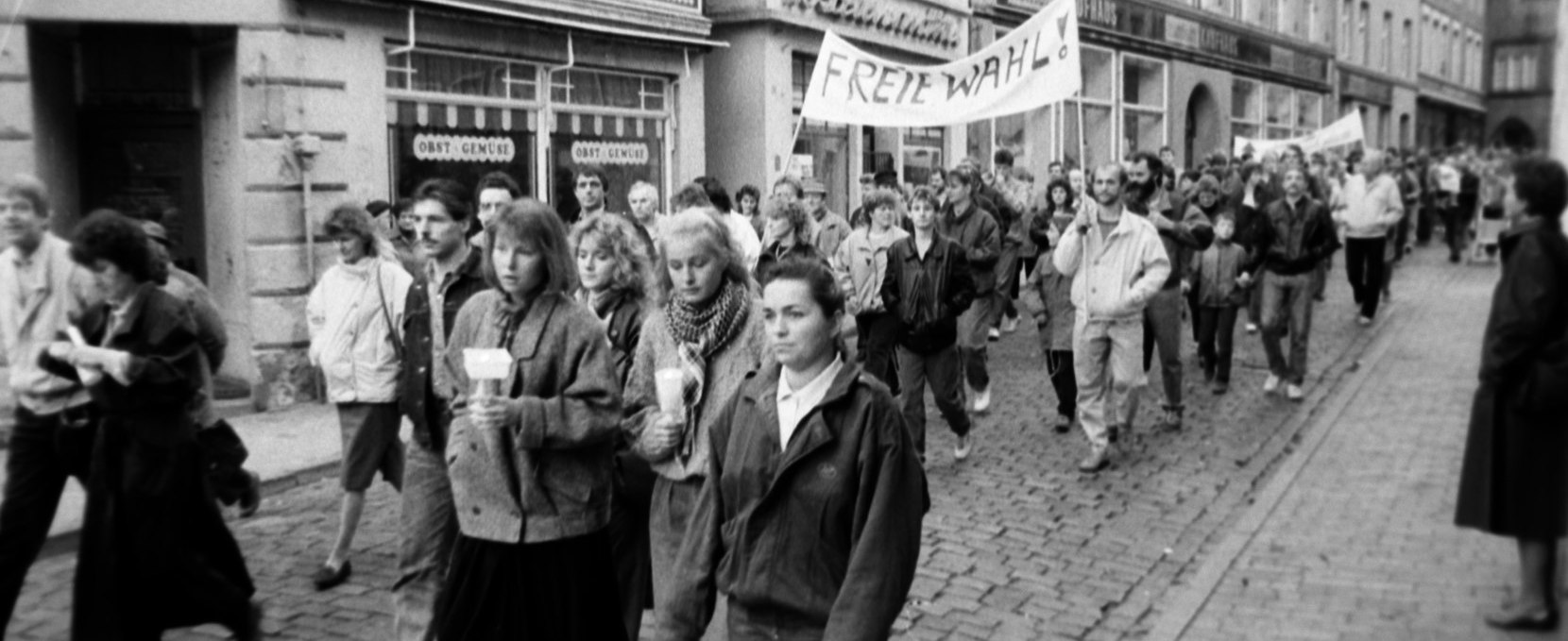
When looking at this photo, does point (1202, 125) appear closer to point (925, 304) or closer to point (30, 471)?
point (925, 304)

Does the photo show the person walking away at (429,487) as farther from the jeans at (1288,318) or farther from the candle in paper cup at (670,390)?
the jeans at (1288,318)

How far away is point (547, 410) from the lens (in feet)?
13.9

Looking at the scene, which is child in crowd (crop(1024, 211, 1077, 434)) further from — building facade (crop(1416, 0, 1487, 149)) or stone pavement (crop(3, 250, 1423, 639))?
building facade (crop(1416, 0, 1487, 149))

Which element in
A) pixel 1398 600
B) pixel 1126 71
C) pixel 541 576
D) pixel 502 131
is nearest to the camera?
pixel 1398 600

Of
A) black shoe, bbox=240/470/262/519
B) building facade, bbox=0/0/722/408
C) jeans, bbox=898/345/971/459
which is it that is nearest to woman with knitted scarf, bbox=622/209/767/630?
black shoe, bbox=240/470/262/519

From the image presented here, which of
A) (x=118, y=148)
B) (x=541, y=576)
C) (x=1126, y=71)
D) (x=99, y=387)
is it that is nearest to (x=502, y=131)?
(x=118, y=148)

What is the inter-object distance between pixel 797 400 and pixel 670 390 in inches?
28.1

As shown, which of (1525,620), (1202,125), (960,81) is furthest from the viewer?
(1202,125)

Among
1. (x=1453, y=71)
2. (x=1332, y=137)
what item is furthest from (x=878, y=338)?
(x=1332, y=137)

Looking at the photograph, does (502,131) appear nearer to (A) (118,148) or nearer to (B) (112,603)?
(A) (118,148)

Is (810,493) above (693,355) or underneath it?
underneath

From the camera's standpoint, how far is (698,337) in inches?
179

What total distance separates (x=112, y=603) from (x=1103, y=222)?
6328 millimetres

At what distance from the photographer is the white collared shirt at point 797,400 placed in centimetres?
355
